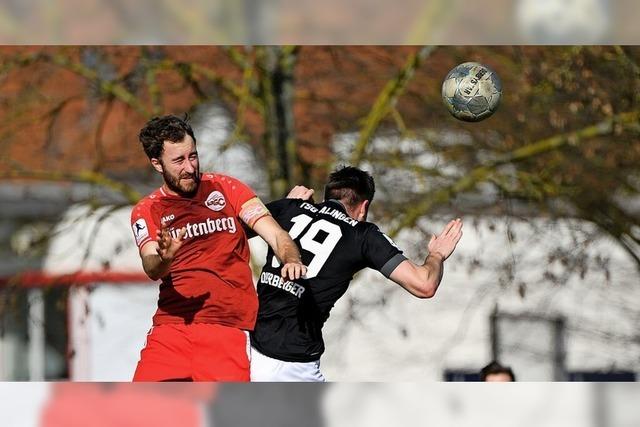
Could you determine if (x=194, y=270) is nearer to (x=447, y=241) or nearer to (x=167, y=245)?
(x=167, y=245)

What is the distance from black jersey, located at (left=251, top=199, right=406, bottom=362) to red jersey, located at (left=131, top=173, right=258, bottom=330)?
0.81 feet

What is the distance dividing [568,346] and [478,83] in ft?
21.3

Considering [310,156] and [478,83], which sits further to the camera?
[310,156]

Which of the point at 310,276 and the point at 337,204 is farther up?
the point at 337,204

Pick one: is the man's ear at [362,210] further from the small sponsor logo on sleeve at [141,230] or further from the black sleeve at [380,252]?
the small sponsor logo on sleeve at [141,230]

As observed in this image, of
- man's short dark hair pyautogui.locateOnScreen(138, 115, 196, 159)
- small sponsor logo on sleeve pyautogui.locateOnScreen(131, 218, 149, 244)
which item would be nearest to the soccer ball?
man's short dark hair pyautogui.locateOnScreen(138, 115, 196, 159)

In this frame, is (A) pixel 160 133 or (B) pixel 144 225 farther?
(B) pixel 144 225

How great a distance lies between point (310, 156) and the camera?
40.3ft

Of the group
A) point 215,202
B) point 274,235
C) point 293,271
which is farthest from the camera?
point 215,202

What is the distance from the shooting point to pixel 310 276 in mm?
6191

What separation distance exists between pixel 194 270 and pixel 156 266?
367 mm

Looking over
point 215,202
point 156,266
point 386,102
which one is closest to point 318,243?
point 215,202
